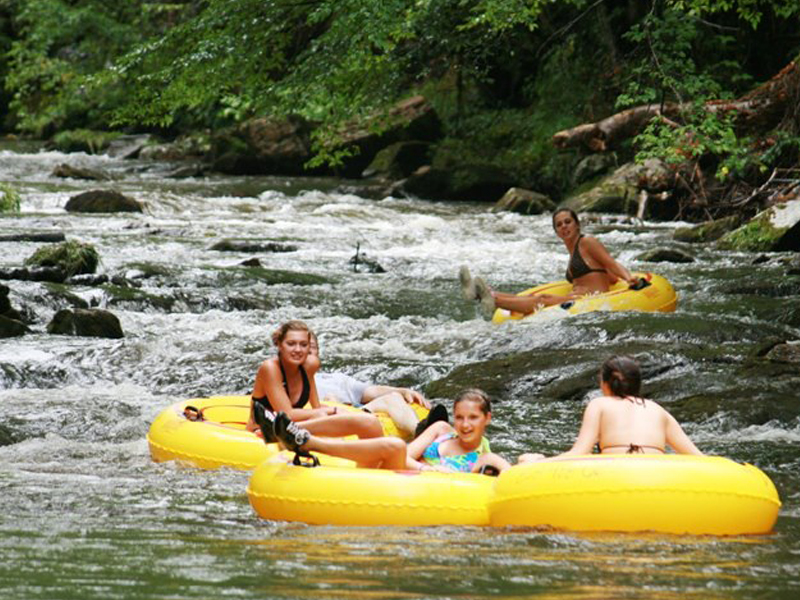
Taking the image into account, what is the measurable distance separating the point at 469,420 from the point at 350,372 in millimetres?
3534

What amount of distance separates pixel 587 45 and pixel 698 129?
11445mm

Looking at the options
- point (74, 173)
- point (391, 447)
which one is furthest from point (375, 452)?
point (74, 173)

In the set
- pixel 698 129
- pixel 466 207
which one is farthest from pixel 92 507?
pixel 466 207

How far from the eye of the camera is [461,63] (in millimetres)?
13609

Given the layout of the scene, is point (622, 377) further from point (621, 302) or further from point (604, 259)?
point (604, 259)

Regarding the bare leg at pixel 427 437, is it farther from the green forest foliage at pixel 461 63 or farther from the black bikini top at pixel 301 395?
the green forest foliage at pixel 461 63

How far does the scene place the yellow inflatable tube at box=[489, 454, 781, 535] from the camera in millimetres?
4785

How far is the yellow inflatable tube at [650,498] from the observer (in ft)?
15.7

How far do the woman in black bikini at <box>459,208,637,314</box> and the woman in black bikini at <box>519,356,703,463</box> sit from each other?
507cm

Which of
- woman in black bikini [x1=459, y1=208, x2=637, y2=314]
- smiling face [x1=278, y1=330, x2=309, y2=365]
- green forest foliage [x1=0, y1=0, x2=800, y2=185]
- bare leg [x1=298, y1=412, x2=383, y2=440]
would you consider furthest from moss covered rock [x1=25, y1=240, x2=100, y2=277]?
bare leg [x1=298, y1=412, x2=383, y2=440]

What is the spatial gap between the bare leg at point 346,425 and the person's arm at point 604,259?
186 inches

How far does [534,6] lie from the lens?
10.6 m

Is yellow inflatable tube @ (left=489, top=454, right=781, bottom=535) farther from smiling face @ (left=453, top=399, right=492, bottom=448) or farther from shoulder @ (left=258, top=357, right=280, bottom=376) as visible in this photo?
shoulder @ (left=258, top=357, right=280, bottom=376)

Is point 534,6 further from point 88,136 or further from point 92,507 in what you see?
point 88,136
